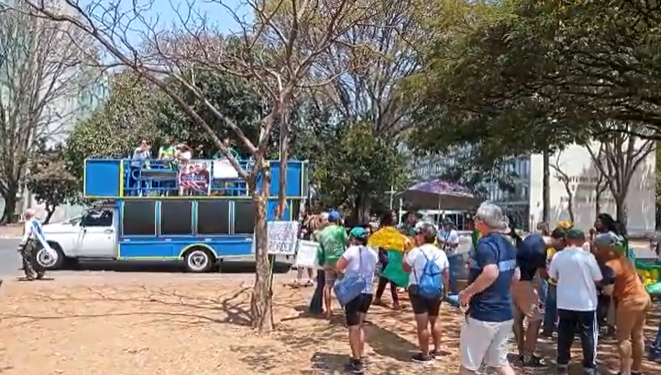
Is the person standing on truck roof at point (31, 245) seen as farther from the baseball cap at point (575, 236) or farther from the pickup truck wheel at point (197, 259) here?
the baseball cap at point (575, 236)

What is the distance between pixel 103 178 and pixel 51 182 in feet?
90.0

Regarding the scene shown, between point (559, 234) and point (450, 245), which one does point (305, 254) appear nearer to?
point (450, 245)

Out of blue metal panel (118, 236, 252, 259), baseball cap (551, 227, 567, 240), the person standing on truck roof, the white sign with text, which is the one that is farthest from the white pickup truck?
baseball cap (551, 227, 567, 240)

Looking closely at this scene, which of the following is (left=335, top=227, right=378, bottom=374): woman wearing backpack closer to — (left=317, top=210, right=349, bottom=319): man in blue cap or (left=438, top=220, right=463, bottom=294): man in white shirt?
(left=317, top=210, right=349, bottom=319): man in blue cap

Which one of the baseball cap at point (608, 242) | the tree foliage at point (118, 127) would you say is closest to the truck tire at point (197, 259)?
the baseball cap at point (608, 242)

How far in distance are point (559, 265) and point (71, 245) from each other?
13.6 metres

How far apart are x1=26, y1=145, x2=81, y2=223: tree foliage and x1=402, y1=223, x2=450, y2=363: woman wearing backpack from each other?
37049mm

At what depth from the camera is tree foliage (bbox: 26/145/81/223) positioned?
141 feet

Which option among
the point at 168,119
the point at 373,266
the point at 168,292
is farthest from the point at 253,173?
the point at 168,119

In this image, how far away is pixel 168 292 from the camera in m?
13.9

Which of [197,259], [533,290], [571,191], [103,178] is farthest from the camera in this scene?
[571,191]

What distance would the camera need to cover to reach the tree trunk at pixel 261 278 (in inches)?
403

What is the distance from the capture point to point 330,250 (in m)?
10.8

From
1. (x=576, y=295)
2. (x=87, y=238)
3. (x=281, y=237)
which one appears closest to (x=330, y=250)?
(x=281, y=237)
